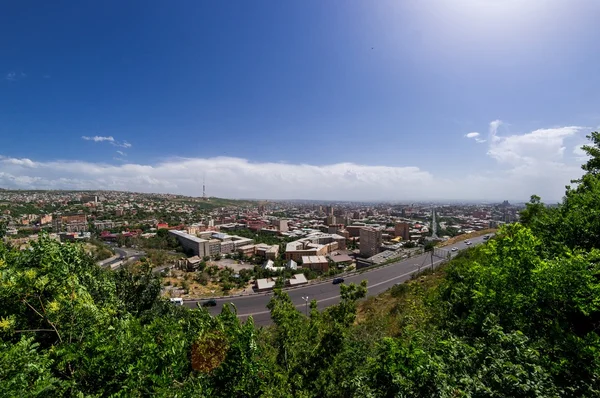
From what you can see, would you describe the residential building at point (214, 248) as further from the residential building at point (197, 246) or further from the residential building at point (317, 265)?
the residential building at point (317, 265)

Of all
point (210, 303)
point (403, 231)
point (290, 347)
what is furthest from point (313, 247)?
point (290, 347)

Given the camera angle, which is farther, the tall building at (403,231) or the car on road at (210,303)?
the tall building at (403,231)

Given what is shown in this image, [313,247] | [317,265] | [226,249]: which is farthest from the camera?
[226,249]

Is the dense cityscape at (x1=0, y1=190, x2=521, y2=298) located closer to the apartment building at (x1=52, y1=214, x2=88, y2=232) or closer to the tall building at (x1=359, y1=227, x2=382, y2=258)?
the apartment building at (x1=52, y1=214, x2=88, y2=232)

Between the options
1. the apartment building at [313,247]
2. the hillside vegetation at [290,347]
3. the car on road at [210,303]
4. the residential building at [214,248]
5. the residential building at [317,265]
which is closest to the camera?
the hillside vegetation at [290,347]

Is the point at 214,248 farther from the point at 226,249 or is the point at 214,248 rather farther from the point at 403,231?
the point at 403,231

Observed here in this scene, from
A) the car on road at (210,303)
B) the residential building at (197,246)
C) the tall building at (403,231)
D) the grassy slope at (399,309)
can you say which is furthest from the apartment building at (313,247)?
the grassy slope at (399,309)

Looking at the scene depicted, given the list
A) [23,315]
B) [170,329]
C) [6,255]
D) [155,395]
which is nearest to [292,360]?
[170,329]
